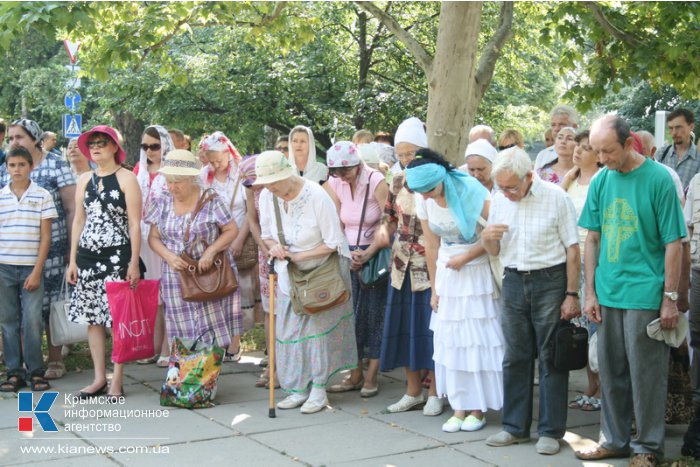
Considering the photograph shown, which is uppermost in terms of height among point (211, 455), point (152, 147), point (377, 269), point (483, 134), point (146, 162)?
point (483, 134)

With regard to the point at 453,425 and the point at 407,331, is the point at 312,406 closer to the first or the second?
the point at 407,331

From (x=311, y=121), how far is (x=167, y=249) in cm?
1123

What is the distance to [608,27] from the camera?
919 cm

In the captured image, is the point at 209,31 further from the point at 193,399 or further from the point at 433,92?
the point at 193,399

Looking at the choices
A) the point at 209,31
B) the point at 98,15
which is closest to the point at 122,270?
the point at 98,15

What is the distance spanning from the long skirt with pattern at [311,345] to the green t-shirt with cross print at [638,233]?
7.31 feet

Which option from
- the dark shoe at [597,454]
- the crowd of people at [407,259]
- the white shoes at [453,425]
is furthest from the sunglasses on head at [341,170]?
the dark shoe at [597,454]

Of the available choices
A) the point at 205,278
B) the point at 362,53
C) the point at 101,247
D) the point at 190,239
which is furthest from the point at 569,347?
the point at 362,53

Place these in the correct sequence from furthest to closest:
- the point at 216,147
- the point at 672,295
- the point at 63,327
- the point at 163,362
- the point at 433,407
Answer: the point at 163,362 < the point at 216,147 < the point at 63,327 < the point at 433,407 < the point at 672,295

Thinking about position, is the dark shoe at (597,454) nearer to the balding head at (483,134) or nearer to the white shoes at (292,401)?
the white shoes at (292,401)

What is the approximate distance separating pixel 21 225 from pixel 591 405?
477cm

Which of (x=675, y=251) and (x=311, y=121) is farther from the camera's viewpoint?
(x=311, y=121)

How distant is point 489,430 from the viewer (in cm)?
604

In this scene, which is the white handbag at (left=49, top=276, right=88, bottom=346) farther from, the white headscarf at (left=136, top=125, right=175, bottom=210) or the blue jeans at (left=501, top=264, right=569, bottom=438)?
the blue jeans at (left=501, top=264, right=569, bottom=438)
